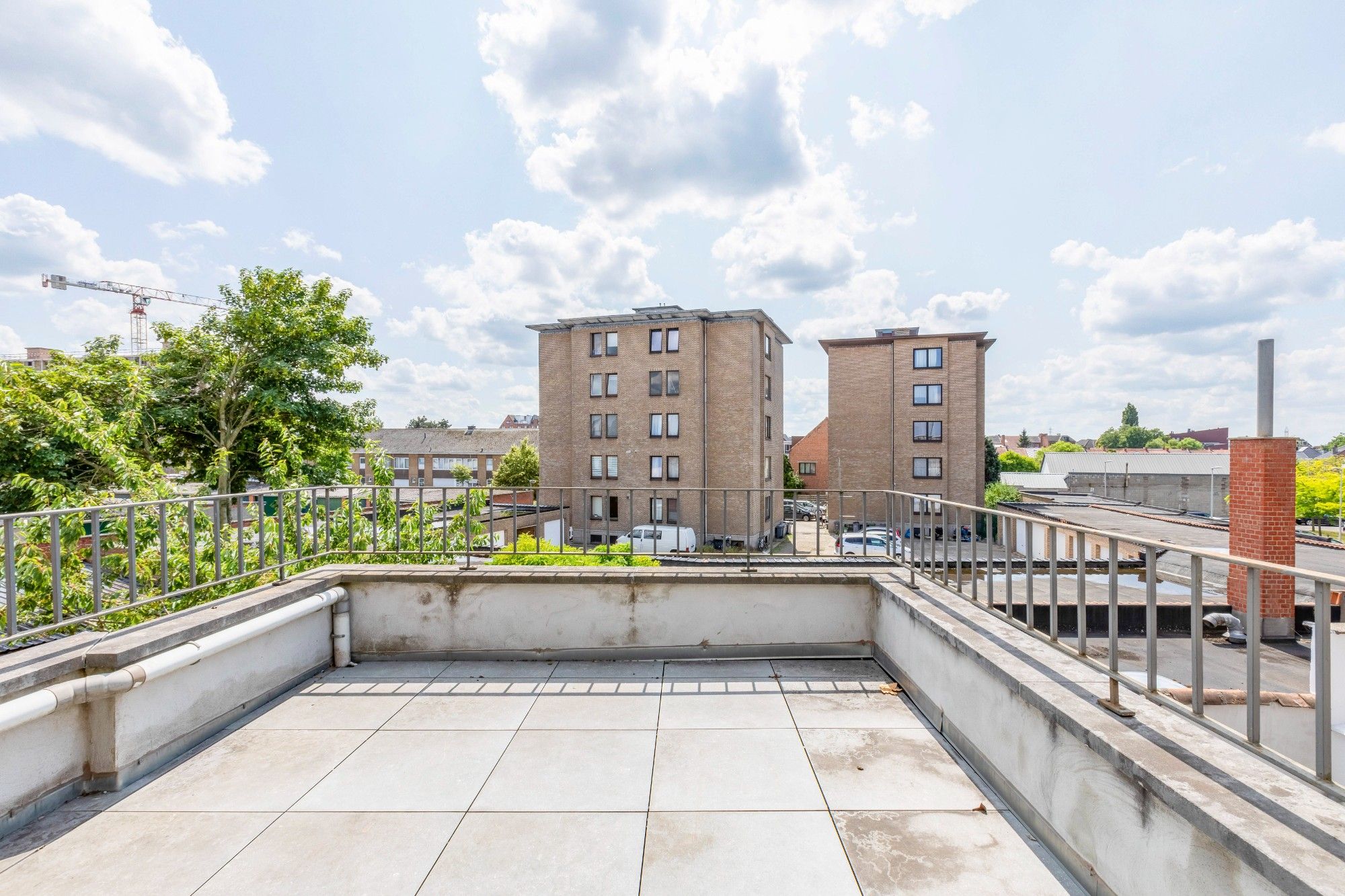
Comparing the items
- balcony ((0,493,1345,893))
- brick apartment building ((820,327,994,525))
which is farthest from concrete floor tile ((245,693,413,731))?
brick apartment building ((820,327,994,525))

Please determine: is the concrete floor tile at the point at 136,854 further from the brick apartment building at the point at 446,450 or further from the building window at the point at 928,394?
the brick apartment building at the point at 446,450

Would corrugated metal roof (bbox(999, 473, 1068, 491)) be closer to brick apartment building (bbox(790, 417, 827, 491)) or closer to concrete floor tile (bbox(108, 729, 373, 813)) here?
brick apartment building (bbox(790, 417, 827, 491))

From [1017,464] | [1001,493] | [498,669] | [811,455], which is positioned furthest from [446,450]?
[1017,464]

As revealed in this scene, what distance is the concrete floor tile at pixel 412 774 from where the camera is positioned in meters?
2.79

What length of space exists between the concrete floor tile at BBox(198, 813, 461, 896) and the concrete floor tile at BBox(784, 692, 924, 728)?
85.3 inches

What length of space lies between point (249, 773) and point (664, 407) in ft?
88.7

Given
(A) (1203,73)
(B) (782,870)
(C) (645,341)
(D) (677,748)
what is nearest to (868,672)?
(D) (677,748)

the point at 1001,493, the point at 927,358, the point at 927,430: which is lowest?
the point at 1001,493

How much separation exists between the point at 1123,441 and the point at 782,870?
153 metres

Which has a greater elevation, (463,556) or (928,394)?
(928,394)

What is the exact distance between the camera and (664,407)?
29.8 metres

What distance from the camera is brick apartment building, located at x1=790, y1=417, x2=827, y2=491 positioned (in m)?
50.9

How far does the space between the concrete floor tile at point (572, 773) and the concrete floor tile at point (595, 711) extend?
9 centimetres

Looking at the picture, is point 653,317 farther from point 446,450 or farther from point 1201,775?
point 446,450
